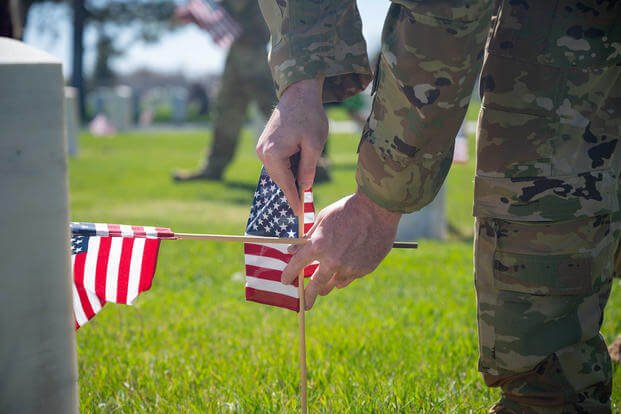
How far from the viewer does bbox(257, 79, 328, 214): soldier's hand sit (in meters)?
1.84

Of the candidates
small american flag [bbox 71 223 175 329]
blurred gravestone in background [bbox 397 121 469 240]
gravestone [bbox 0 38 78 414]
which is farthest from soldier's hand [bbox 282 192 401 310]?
blurred gravestone in background [bbox 397 121 469 240]

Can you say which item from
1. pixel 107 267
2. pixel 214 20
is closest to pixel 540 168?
pixel 107 267

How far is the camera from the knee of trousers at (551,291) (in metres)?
1.98

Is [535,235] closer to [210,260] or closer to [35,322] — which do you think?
[35,322]

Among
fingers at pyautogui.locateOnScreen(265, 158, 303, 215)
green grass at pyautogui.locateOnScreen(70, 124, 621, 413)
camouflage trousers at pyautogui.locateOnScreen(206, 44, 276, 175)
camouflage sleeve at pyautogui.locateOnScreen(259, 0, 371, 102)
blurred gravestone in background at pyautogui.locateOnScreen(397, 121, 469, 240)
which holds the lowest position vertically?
green grass at pyautogui.locateOnScreen(70, 124, 621, 413)

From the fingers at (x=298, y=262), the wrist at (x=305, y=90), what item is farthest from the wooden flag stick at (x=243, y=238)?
the wrist at (x=305, y=90)

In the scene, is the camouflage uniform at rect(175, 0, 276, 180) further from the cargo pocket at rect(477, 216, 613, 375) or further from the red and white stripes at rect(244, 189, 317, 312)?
the cargo pocket at rect(477, 216, 613, 375)

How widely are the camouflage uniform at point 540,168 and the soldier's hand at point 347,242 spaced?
0.06 metres

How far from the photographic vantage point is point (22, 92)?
1.51 meters

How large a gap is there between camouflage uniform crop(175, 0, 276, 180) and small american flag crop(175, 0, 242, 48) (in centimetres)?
10

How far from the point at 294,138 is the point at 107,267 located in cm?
72

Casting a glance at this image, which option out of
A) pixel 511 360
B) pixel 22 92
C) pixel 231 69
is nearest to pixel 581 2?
pixel 511 360

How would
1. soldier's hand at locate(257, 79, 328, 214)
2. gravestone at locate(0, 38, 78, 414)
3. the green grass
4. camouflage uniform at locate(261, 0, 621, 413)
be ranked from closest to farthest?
gravestone at locate(0, 38, 78, 414), soldier's hand at locate(257, 79, 328, 214), camouflage uniform at locate(261, 0, 621, 413), the green grass

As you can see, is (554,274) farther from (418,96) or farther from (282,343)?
(282,343)
